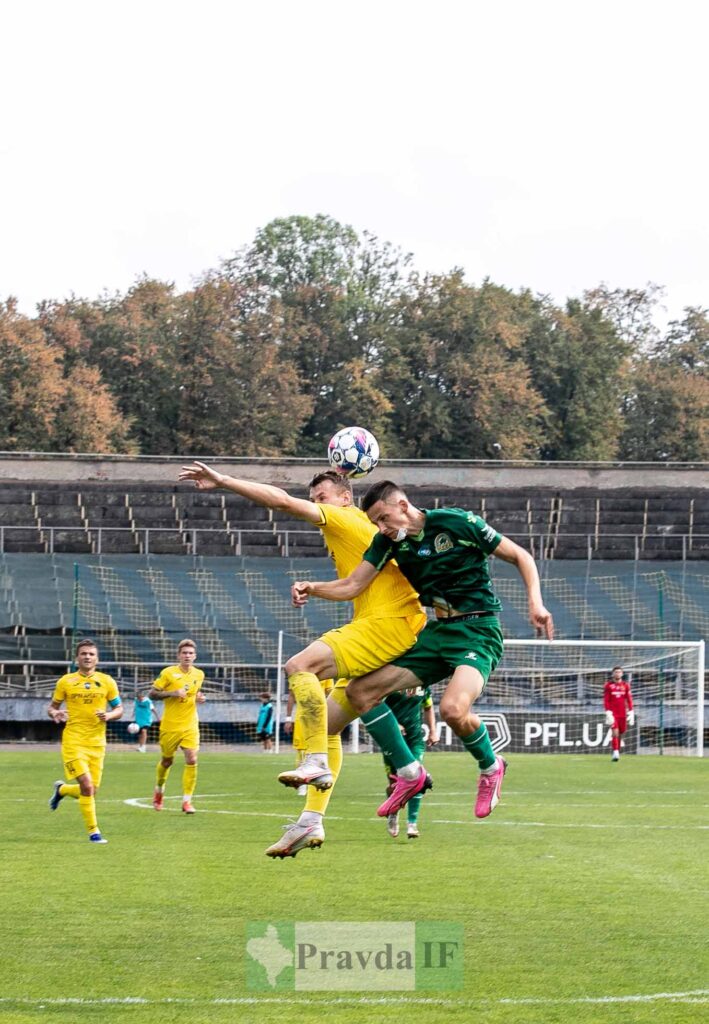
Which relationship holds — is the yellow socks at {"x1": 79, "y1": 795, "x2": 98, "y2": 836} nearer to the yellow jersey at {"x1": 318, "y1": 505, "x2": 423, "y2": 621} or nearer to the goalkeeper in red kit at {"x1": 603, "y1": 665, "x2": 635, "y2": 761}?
the yellow jersey at {"x1": 318, "y1": 505, "x2": 423, "y2": 621}

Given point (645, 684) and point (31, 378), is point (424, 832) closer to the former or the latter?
point (645, 684)

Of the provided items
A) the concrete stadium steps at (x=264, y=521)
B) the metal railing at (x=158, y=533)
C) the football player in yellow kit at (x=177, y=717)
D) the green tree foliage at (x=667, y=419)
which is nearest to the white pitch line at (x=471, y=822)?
the football player in yellow kit at (x=177, y=717)

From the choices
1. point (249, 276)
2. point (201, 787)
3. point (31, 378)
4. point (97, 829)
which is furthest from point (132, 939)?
point (249, 276)

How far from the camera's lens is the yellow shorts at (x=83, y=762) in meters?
15.2

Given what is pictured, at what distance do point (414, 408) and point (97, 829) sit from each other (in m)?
54.6

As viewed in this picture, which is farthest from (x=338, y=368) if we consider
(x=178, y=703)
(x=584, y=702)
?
(x=178, y=703)

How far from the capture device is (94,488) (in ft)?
141

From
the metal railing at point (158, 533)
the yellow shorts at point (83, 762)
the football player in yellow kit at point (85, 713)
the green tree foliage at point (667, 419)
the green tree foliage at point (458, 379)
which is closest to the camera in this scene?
the yellow shorts at point (83, 762)

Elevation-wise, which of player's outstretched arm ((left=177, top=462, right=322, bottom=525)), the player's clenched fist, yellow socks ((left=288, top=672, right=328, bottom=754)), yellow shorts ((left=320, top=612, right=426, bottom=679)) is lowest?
yellow socks ((left=288, top=672, right=328, bottom=754))

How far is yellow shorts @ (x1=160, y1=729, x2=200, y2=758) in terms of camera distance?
59.2 ft

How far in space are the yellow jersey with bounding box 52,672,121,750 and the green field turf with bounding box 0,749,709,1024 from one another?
100 cm

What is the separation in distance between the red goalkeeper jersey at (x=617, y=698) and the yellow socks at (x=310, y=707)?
1978 cm

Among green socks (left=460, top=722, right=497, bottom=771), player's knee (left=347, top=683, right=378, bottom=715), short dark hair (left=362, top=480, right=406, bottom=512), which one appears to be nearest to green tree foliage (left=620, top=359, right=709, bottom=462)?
green socks (left=460, top=722, right=497, bottom=771)

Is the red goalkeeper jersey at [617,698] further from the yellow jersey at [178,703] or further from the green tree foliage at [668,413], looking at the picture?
the green tree foliage at [668,413]
